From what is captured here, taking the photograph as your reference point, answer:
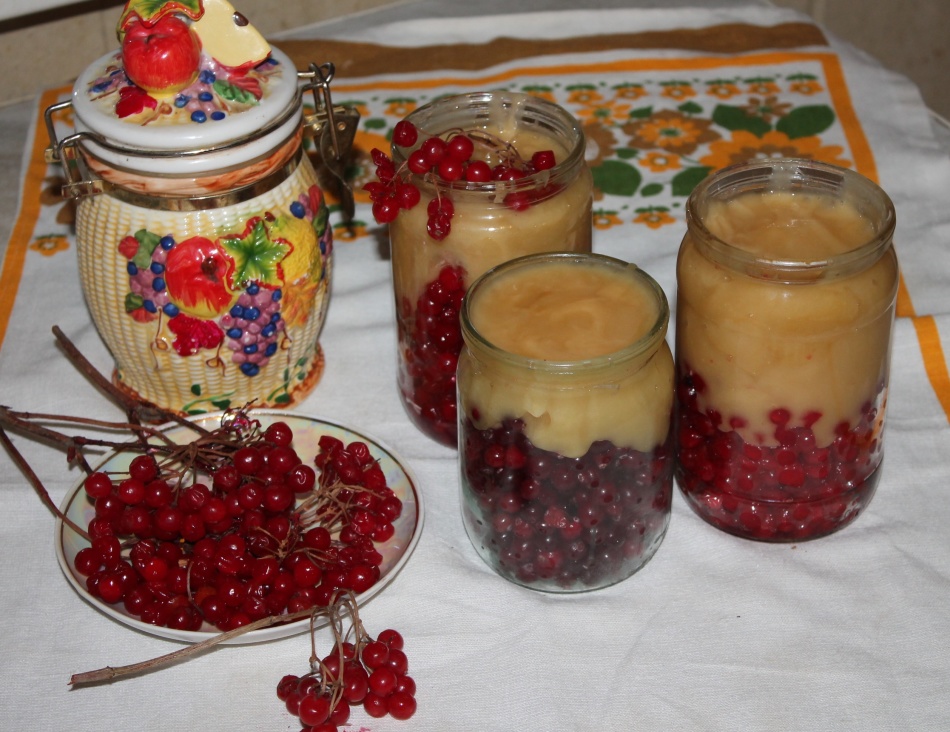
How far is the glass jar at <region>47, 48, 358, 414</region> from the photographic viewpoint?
2.33ft

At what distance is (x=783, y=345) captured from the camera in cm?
63

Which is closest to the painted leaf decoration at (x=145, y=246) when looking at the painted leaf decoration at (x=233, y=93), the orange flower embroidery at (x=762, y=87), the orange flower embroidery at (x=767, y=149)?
the painted leaf decoration at (x=233, y=93)

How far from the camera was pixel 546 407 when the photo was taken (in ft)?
2.02

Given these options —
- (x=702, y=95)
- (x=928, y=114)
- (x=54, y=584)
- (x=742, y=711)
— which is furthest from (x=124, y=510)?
(x=928, y=114)

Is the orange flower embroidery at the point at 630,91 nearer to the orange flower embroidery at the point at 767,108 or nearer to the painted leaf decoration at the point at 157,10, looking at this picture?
the orange flower embroidery at the point at 767,108

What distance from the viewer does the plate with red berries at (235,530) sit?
25.8 inches

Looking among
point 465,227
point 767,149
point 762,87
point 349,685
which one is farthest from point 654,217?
point 349,685

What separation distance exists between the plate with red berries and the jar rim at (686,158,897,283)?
252mm

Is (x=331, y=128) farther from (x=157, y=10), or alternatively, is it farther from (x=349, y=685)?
(x=349, y=685)

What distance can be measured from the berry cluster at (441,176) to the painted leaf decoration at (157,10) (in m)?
0.15

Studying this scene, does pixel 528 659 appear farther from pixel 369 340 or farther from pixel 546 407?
pixel 369 340

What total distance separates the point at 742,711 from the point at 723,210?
0.98 ft

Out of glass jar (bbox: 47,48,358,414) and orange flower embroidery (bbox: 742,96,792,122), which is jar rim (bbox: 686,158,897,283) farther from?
orange flower embroidery (bbox: 742,96,792,122)

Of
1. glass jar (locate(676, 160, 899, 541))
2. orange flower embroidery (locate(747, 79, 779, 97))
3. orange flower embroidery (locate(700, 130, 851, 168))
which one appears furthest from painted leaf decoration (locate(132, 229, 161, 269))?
orange flower embroidery (locate(747, 79, 779, 97))
